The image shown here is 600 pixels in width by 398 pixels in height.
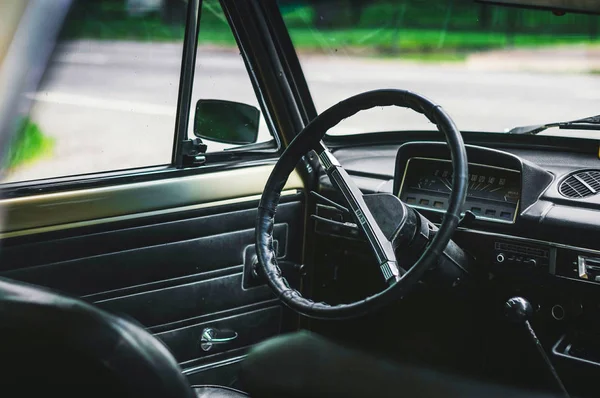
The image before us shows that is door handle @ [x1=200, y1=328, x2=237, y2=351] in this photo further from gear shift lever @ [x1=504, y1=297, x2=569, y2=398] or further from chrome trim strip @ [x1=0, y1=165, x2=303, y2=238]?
gear shift lever @ [x1=504, y1=297, x2=569, y2=398]

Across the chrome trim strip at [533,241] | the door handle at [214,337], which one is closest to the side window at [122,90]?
the door handle at [214,337]

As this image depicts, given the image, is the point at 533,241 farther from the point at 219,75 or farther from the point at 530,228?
the point at 219,75

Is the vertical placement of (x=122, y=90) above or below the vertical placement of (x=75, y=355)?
above

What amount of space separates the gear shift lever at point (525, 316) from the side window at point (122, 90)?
1299 mm

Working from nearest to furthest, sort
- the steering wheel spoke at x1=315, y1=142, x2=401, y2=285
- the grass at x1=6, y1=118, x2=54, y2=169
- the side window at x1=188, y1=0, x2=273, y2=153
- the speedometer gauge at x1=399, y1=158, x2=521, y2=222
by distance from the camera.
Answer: the steering wheel spoke at x1=315, y1=142, x2=401, y2=285 → the grass at x1=6, y1=118, x2=54, y2=169 → the speedometer gauge at x1=399, y1=158, x2=521, y2=222 → the side window at x1=188, y1=0, x2=273, y2=153

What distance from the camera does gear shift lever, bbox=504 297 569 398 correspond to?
2.64m

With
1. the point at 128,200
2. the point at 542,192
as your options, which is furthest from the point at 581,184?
the point at 128,200

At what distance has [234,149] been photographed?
10.6ft

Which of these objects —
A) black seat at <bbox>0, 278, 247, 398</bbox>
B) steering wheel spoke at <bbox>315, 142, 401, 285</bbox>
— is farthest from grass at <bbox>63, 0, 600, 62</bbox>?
black seat at <bbox>0, 278, 247, 398</bbox>

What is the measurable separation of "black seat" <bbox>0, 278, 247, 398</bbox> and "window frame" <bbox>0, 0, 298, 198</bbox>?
160 cm

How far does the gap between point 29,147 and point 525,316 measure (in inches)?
69.1

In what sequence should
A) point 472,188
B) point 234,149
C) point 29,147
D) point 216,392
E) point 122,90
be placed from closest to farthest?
1. point 216,392
2. point 29,147
3. point 472,188
4. point 122,90
5. point 234,149

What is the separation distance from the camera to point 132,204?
9.08 feet

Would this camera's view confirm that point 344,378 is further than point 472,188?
No
